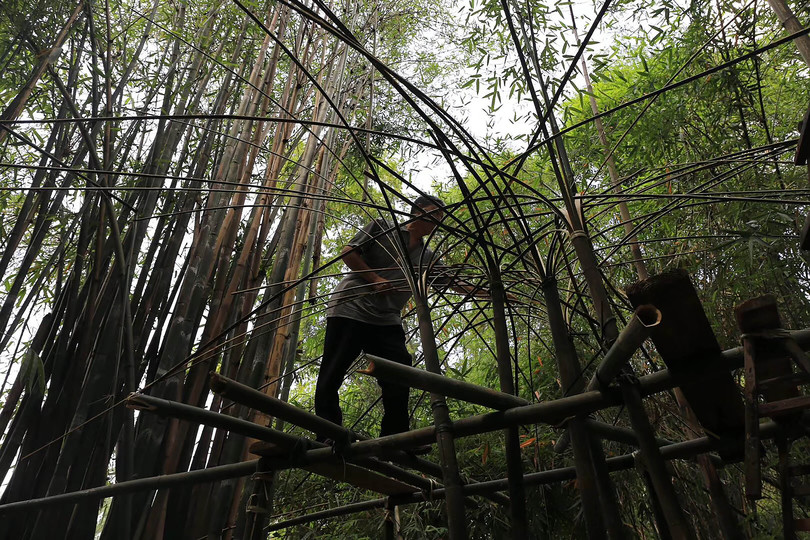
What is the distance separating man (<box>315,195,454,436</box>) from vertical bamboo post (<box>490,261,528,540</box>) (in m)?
0.56

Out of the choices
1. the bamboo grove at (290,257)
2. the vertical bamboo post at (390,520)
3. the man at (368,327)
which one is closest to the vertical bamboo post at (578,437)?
the bamboo grove at (290,257)

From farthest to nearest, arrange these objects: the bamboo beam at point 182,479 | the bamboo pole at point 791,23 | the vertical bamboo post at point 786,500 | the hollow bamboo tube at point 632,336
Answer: the bamboo pole at point 791,23 < the bamboo beam at point 182,479 < the vertical bamboo post at point 786,500 < the hollow bamboo tube at point 632,336

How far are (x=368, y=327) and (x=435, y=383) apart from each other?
1138 mm

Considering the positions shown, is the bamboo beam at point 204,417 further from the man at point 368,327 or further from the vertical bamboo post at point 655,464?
the vertical bamboo post at point 655,464

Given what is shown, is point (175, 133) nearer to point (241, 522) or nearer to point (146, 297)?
point (146, 297)

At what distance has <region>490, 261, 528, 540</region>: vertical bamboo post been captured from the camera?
1.58 meters

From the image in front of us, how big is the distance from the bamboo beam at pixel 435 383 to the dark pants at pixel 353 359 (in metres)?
0.85

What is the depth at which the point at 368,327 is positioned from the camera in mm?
2459

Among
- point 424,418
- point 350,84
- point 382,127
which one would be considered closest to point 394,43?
point 382,127

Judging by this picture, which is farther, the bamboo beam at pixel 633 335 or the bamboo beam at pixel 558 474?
the bamboo beam at pixel 558 474

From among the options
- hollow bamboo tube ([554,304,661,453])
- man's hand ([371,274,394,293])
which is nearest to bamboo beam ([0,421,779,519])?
hollow bamboo tube ([554,304,661,453])

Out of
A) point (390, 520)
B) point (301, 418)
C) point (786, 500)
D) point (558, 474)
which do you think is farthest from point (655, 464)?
point (390, 520)

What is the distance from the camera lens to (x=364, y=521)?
3.57 m

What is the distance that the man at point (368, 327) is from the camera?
90.9 inches
